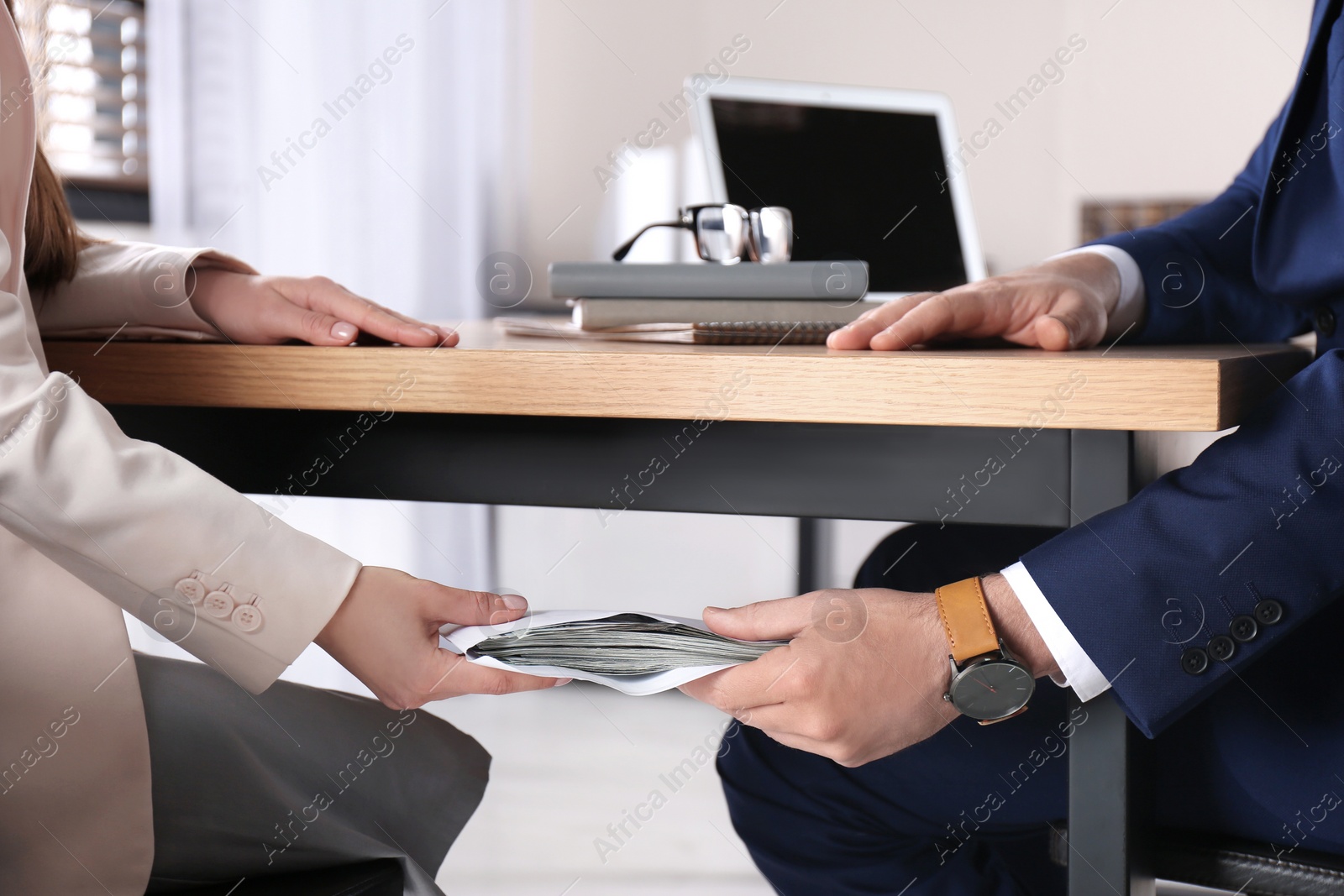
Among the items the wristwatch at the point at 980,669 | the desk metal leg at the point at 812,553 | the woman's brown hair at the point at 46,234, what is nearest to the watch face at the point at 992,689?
the wristwatch at the point at 980,669

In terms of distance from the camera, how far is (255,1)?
2186 millimetres

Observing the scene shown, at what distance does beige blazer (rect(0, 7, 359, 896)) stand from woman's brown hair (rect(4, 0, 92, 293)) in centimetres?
18

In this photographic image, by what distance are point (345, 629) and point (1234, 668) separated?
48cm

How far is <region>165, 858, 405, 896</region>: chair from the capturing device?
64 cm

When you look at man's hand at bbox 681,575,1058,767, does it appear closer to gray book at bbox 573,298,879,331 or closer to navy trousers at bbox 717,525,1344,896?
navy trousers at bbox 717,525,1344,896

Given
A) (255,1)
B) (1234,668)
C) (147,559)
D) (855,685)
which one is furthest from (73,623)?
(255,1)

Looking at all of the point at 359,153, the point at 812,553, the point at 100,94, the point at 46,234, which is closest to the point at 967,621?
the point at 46,234

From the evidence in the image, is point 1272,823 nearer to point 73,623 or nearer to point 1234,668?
point 1234,668

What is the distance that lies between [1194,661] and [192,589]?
528 mm

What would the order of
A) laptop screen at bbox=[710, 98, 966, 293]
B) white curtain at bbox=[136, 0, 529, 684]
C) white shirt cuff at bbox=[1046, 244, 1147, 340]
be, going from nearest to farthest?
white shirt cuff at bbox=[1046, 244, 1147, 340]
laptop screen at bbox=[710, 98, 966, 293]
white curtain at bbox=[136, 0, 529, 684]

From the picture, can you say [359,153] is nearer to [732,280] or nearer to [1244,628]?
[732,280]

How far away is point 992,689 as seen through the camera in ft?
2.03

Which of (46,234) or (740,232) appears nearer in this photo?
(46,234)

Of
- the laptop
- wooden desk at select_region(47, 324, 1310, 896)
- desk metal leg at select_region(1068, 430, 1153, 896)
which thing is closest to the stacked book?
wooden desk at select_region(47, 324, 1310, 896)
